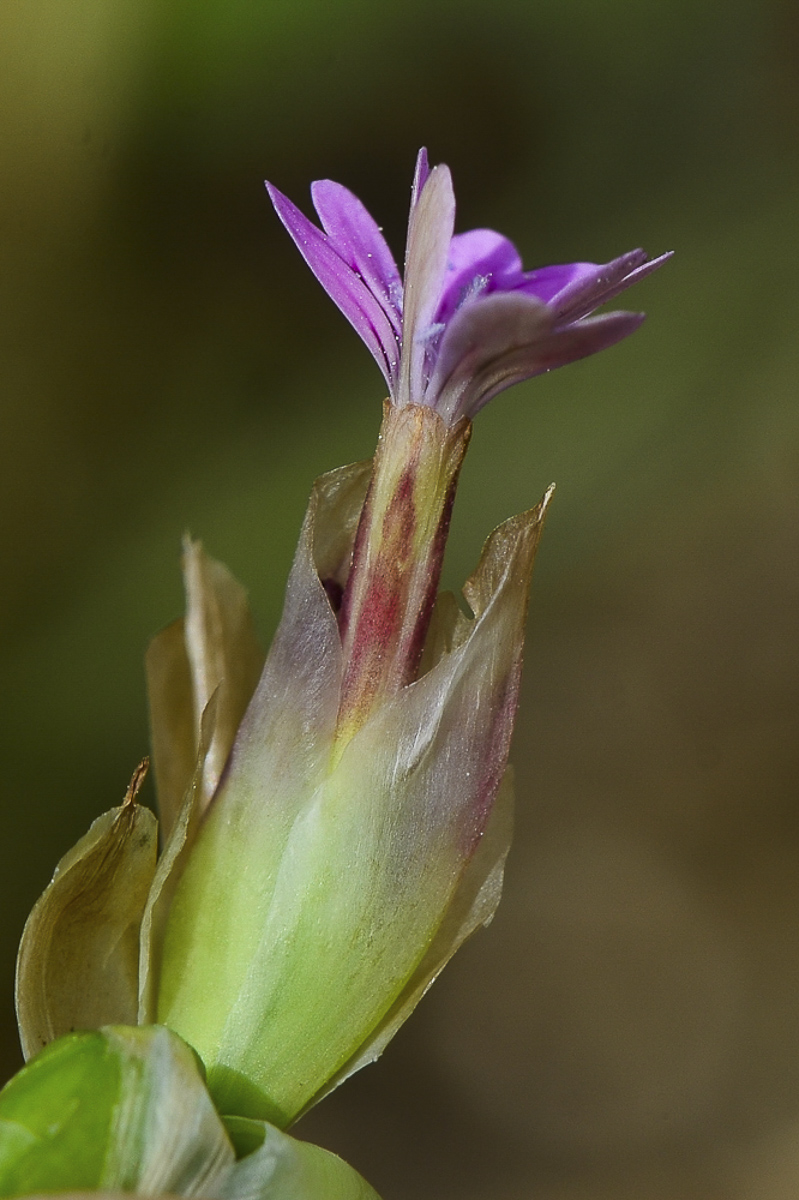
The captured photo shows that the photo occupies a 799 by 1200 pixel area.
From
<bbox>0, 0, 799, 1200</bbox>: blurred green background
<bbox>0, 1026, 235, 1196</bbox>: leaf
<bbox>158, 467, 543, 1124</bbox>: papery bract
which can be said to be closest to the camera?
<bbox>0, 1026, 235, 1196</bbox>: leaf

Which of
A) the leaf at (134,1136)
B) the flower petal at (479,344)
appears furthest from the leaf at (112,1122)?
the flower petal at (479,344)

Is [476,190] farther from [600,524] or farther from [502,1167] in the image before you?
[502,1167]

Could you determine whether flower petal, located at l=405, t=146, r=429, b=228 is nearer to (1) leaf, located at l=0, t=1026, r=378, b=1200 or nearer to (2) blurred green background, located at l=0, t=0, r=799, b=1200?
(1) leaf, located at l=0, t=1026, r=378, b=1200

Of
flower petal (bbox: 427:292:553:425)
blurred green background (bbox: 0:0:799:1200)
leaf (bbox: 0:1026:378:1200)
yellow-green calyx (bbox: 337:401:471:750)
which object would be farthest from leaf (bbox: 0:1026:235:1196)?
blurred green background (bbox: 0:0:799:1200)

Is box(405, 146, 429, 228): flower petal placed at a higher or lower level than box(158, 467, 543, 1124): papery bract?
higher

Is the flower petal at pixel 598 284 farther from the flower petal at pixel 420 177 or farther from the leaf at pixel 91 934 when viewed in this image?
the leaf at pixel 91 934

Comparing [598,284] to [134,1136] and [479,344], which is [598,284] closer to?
[479,344]

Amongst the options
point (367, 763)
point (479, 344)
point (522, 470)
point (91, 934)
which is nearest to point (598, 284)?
point (479, 344)

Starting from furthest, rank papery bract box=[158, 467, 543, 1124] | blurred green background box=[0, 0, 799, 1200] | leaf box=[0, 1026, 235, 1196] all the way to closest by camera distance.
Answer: blurred green background box=[0, 0, 799, 1200] < papery bract box=[158, 467, 543, 1124] < leaf box=[0, 1026, 235, 1196]
